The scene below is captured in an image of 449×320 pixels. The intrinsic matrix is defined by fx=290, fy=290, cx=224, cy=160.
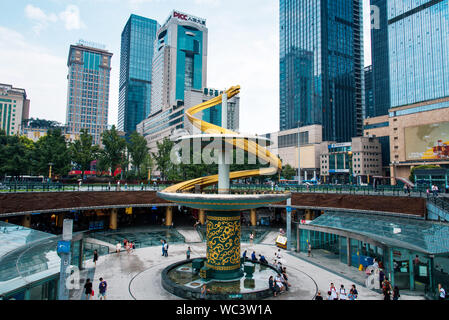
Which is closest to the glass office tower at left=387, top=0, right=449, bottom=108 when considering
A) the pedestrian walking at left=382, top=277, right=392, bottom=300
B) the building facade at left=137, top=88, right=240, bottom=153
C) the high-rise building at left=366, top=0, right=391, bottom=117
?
the high-rise building at left=366, top=0, right=391, bottom=117

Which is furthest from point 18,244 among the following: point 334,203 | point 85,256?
point 334,203

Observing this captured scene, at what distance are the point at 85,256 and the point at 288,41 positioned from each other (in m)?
156

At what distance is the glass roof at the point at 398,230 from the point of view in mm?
18344

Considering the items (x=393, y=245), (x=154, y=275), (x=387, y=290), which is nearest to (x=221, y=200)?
(x=154, y=275)

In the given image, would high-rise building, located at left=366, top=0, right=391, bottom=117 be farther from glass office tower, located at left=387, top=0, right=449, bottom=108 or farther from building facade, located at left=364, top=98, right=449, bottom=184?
building facade, located at left=364, top=98, right=449, bottom=184

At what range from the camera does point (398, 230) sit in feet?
72.5

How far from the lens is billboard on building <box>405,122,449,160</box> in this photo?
79.9 m

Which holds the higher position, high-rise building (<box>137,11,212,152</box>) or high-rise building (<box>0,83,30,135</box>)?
high-rise building (<box>137,11,212,152</box>)

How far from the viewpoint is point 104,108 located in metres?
189

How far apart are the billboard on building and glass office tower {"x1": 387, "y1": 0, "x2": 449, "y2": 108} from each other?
1373 inches

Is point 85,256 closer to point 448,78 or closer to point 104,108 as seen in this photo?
point 448,78
